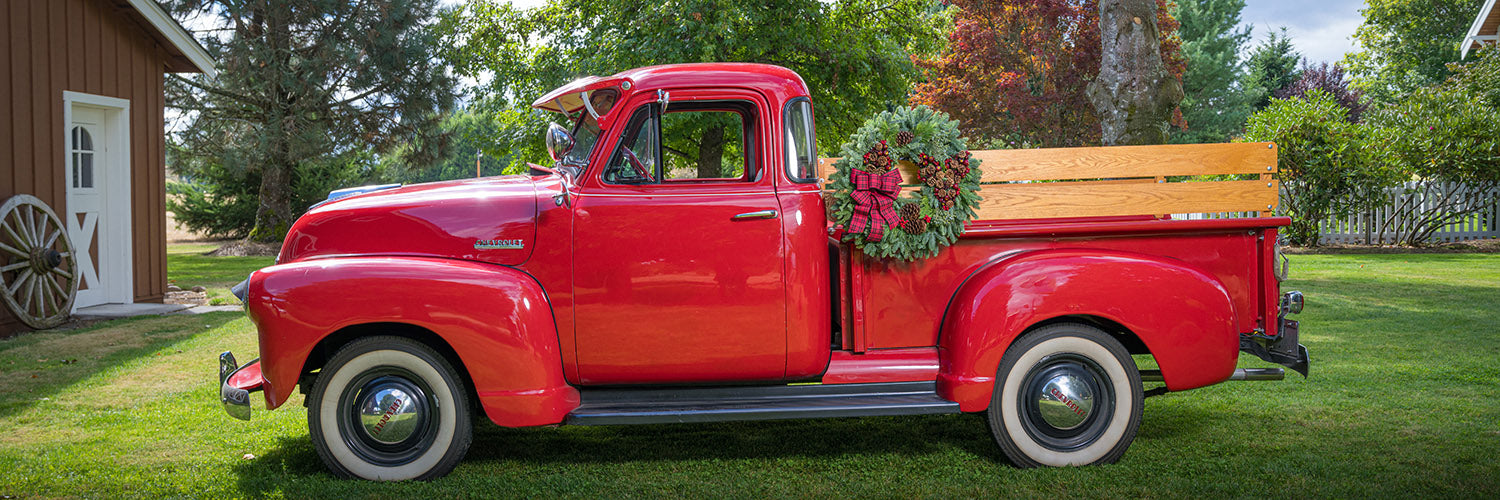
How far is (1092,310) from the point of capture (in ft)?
15.0

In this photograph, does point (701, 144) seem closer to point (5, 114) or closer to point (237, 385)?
point (237, 385)

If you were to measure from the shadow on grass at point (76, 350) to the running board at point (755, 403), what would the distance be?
4021mm

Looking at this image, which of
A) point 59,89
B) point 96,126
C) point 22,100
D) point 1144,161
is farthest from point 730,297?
point 96,126

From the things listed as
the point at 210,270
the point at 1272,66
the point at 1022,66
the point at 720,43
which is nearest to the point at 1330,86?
the point at 1272,66

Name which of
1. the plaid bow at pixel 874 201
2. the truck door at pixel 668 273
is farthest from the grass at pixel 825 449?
the plaid bow at pixel 874 201

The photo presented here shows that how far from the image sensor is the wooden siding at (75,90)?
9648 millimetres

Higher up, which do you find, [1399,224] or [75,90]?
[75,90]

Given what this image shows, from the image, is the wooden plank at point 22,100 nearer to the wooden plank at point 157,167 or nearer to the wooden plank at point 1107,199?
the wooden plank at point 157,167

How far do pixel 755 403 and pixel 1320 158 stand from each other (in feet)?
53.3

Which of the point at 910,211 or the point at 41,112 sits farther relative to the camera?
the point at 41,112

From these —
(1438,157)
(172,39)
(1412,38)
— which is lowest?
(1438,157)

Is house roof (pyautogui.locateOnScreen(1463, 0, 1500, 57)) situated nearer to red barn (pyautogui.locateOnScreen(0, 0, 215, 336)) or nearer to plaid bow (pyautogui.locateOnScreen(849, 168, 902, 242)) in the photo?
plaid bow (pyautogui.locateOnScreen(849, 168, 902, 242))

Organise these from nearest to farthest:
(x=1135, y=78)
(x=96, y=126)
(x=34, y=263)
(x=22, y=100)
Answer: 1. (x=34, y=263)
2. (x=22, y=100)
3. (x=1135, y=78)
4. (x=96, y=126)

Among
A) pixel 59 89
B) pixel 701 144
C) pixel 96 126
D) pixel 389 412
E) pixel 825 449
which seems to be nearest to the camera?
pixel 389 412
